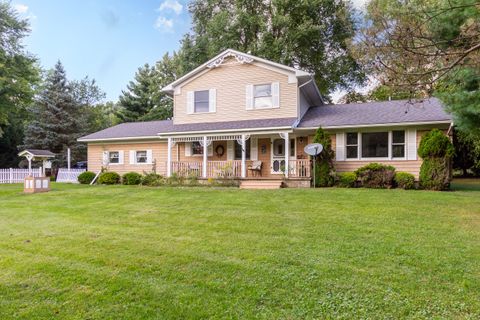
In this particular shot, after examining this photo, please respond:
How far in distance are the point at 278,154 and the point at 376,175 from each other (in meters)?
4.70

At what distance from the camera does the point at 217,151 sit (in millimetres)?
16891

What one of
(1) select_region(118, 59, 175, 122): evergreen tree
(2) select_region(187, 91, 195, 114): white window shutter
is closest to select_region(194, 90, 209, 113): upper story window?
(2) select_region(187, 91, 195, 114): white window shutter

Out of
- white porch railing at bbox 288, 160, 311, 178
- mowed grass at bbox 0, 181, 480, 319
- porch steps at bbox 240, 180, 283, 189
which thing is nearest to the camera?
mowed grass at bbox 0, 181, 480, 319

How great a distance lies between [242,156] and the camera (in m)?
14.6

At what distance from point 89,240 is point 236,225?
2686 millimetres

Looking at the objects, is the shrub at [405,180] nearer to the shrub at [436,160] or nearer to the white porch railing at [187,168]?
the shrub at [436,160]

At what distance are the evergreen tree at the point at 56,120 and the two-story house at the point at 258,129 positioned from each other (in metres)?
9.42

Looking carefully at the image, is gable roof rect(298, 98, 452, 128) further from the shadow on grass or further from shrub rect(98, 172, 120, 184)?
shrub rect(98, 172, 120, 184)

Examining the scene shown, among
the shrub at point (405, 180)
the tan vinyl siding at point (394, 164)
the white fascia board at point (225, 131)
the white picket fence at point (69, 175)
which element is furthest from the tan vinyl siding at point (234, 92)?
the white picket fence at point (69, 175)

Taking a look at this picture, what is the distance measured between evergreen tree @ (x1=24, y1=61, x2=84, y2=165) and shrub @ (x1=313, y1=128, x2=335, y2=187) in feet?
70.4

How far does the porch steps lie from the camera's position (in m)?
13.5

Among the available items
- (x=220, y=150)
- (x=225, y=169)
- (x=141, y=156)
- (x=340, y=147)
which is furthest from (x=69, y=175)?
(x=340, y=147)

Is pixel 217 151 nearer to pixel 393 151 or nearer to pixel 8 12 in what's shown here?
pixel 393 151

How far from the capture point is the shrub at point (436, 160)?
38.3ft
